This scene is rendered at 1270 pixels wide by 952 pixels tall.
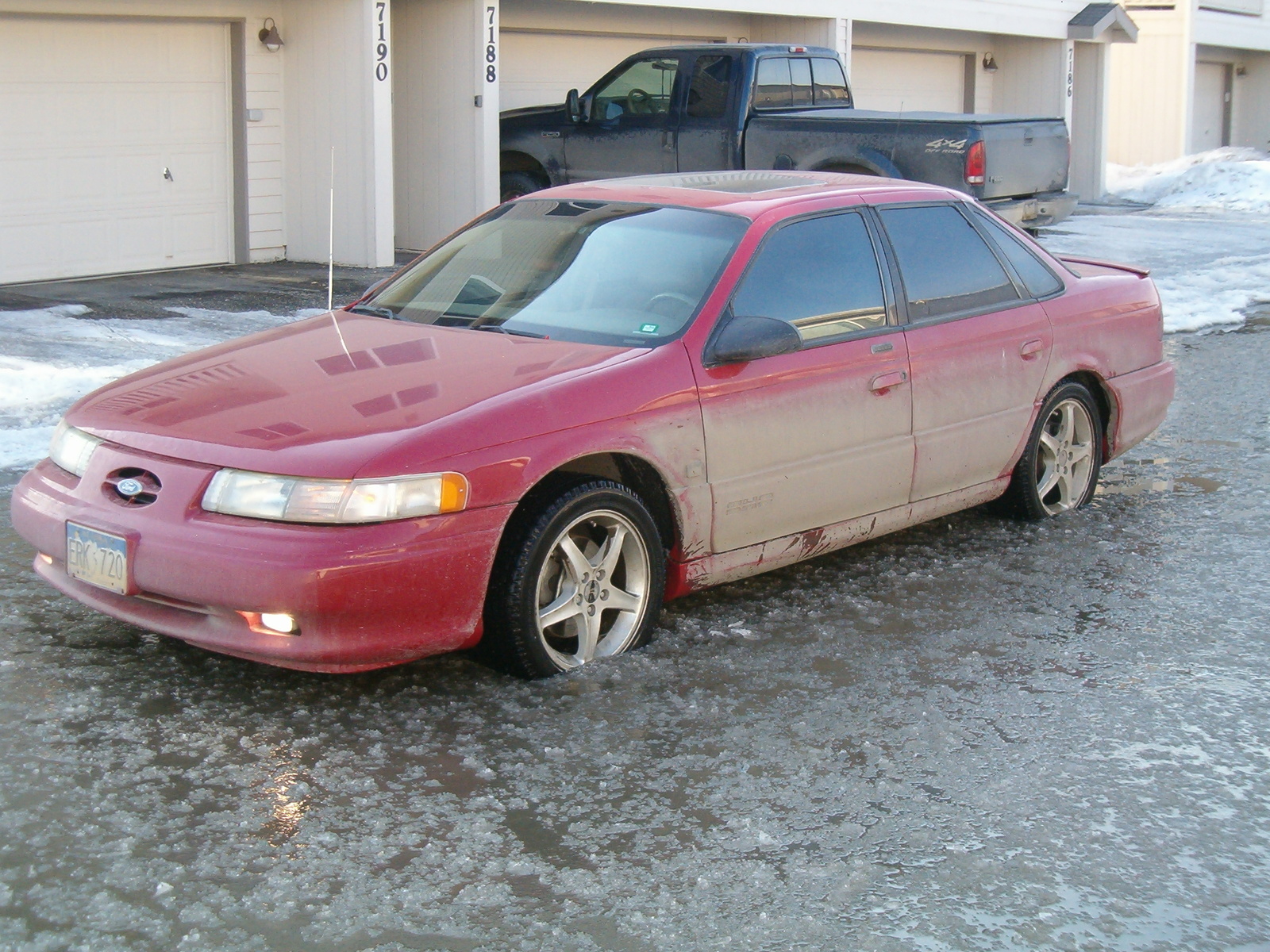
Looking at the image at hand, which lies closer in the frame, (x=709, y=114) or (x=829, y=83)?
(x=709, y=114)

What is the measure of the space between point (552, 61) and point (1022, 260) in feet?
39.9

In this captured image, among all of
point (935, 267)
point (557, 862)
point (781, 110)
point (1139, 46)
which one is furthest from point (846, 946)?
point (1139, 46)

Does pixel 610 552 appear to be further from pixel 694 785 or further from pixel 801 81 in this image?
pixel 801 81

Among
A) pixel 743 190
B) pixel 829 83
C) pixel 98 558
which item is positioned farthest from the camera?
pixel 829 83

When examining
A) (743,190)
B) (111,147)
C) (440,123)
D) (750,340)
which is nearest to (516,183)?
(440,123)

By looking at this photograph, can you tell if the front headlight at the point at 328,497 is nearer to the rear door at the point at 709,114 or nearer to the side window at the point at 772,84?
the rear door at the point at 709,114

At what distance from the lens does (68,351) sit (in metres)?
9.93

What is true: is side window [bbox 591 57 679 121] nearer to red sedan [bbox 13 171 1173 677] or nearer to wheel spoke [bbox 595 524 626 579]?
red sedan [bbox 13 171 1173 677]

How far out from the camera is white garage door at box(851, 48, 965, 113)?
22406 millimetres

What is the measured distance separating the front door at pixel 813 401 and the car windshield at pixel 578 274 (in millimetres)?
220

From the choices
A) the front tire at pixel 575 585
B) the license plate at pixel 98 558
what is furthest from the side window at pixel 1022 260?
the license plate at pixel 98 558

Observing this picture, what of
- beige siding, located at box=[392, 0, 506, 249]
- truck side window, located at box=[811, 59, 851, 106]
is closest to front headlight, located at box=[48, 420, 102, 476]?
beige siding, located at box=[392, 0, 506, 249]

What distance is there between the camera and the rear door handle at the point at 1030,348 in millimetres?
6309

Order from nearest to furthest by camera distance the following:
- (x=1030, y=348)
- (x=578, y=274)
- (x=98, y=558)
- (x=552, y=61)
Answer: (x=98, y=558)
(x=578, y=274)
(x=1030, y=348)
(x=552, y=61)
